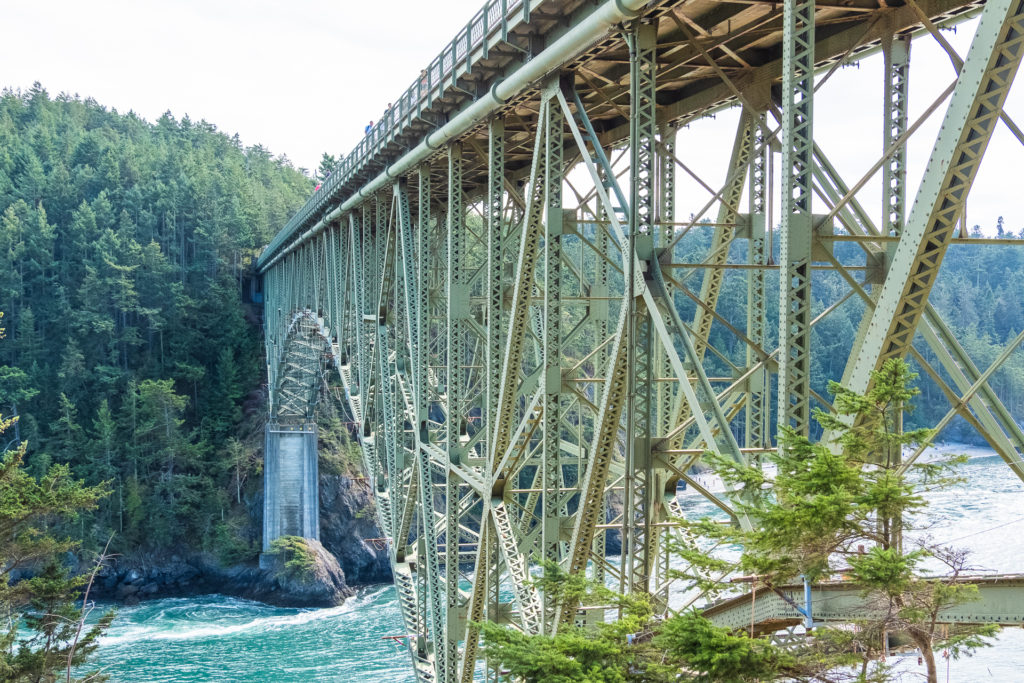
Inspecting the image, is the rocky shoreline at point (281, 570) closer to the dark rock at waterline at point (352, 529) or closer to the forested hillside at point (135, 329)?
the dark rock at waterline at point (352, 529)

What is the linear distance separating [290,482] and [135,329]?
16463 millimetres

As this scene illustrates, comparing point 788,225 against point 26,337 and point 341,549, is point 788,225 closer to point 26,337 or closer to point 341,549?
point 341,549

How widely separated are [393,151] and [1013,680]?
2334 cm

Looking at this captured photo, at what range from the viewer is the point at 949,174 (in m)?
6.33

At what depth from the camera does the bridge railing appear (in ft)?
41.0

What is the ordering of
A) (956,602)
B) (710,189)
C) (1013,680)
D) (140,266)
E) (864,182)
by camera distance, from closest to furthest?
(956,602)
(864,182)
(710,189)
(1013,680)
(140,266)

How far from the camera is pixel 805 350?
7.55m

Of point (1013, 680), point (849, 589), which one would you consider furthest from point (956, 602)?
point (1013, 680)

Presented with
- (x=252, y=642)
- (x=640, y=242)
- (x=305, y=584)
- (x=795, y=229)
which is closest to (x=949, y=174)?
(x=795, y=229)

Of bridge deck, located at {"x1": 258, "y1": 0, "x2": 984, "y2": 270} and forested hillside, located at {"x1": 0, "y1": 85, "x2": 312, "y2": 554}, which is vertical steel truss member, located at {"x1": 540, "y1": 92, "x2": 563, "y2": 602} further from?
forested hillside, located at {"x1": 0, "y1": 85, "x2": 312, "y2": 554}

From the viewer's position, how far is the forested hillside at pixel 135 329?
5691 cm

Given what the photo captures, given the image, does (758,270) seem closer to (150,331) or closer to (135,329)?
(135,329)

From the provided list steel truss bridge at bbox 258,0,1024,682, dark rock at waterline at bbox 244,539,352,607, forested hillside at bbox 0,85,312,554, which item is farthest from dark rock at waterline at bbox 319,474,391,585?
steel truss bridge at bbox 258,0,1024,682

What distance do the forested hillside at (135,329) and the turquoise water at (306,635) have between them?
707 cm
